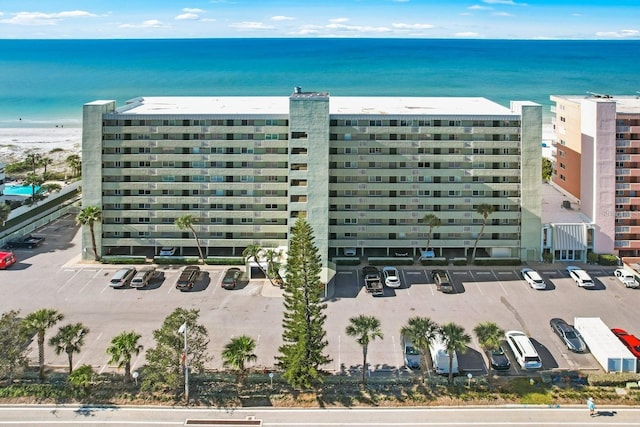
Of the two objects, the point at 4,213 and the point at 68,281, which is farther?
the point at 4,213

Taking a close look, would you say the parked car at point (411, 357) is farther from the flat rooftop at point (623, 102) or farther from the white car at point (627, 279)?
the flat rooftop at point (623, 102)

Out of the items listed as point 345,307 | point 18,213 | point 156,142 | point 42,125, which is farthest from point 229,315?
point 42,125

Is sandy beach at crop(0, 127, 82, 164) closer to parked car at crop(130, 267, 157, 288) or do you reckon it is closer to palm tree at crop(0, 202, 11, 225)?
palm tree at crop(0, 202, 11, 225)

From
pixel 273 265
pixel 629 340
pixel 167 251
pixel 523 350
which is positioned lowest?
pixel 523 350

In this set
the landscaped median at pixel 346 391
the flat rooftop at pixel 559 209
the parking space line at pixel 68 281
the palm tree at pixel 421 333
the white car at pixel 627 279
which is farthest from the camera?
the flat rooftop at pixel 559 209

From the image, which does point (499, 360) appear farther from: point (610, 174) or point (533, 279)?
point (610, 174)

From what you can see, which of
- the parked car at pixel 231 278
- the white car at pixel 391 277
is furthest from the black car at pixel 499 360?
the parked car at pixel 231 278

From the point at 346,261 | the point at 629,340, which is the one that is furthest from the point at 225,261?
the point at 629,340
